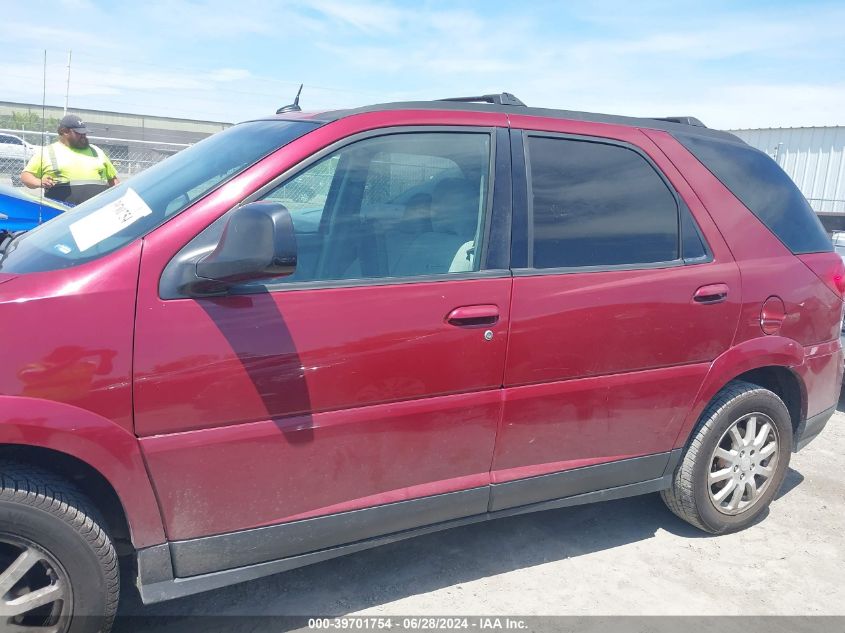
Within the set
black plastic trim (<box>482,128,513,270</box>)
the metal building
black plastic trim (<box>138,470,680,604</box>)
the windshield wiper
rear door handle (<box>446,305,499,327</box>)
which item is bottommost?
black plastic trim (<box>138,470,680,604</box>)

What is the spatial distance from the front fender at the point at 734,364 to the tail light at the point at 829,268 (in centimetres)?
41

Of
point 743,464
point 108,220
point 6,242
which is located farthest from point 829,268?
point 6,242

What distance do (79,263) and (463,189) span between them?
1417 millimetres

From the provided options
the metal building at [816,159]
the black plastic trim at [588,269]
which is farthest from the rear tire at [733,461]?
the metal building at [816,159]

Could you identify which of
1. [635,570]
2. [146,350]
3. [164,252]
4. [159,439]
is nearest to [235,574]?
[159,439]

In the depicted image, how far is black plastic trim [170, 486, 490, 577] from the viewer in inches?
95.9

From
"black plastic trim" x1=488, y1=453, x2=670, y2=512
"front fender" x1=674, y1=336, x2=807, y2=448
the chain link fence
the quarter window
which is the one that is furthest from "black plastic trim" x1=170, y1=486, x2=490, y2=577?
the chain link fence

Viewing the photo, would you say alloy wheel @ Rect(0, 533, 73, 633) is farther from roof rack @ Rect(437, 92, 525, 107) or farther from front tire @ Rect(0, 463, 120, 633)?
roof rack @ Rect(437, 92, 525, 107)

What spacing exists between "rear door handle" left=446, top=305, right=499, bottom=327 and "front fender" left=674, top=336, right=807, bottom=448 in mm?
1219

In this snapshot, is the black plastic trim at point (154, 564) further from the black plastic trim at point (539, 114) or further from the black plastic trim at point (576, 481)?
the black plastic trim at point (539, 114)

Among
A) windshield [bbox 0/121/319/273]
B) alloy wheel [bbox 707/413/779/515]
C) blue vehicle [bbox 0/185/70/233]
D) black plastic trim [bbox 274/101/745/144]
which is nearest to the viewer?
windshield [bbox 0/121/319/273]

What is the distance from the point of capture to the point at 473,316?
2699mm

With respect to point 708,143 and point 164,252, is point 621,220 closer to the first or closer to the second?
point 708,143

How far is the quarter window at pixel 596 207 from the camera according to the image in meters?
2.97
